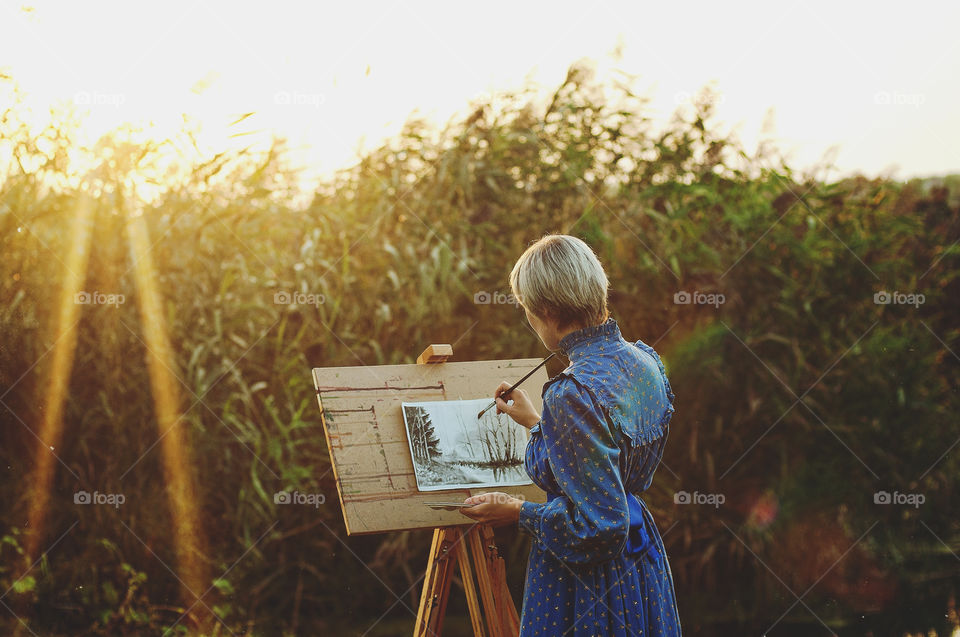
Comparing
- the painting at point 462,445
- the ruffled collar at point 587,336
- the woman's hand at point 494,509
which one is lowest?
the woman's hand at point 494,509

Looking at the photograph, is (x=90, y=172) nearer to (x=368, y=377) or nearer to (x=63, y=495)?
(x=63, y=495)

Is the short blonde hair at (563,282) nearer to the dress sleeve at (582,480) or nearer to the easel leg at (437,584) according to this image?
the dress sleeve at (582,480)

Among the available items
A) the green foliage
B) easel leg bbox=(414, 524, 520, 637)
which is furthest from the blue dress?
the green foliage

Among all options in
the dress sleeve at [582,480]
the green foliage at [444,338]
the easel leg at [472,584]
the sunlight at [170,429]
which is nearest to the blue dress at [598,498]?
the dress sleeve at [582,480]

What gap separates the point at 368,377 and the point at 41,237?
6.49 ft

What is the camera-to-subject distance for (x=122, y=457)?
12.0ft

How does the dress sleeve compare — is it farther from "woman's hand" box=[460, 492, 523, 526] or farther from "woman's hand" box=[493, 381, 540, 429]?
"woman's hand" box=[493, 381, 540, 429]

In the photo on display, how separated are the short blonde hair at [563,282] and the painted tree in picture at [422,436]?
0.76m

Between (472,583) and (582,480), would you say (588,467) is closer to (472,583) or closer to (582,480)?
(582,480)

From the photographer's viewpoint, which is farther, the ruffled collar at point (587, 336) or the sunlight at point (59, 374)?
the sunlight at point (59, 374)

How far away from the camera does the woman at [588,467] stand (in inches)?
65.9

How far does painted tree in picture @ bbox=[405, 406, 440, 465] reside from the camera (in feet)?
8.03

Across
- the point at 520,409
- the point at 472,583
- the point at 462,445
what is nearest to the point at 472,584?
the point at 472,583

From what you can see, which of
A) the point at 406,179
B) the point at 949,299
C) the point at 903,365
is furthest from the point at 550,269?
the point at 949,299
